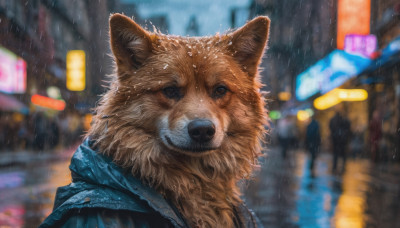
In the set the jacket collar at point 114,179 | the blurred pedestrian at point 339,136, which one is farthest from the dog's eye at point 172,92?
the blurred pedestrian at point 339,136

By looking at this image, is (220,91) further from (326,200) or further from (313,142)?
(313,142)

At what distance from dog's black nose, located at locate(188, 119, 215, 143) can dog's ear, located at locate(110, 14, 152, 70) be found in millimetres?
585

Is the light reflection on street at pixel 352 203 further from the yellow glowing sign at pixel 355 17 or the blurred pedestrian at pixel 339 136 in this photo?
the yellow glowing sign at pixel 355 17

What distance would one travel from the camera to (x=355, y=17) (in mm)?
18234

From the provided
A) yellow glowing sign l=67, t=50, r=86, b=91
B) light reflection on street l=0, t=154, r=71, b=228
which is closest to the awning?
yellow glowing sign l=67, t=50, r=86, b=91

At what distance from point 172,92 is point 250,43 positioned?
71 centimetres

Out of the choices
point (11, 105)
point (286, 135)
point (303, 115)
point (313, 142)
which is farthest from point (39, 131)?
point (303, 115)

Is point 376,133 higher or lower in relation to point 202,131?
lower

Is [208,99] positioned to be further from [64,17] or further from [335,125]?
[64,17]

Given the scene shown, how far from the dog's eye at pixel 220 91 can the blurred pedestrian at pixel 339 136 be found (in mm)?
11491

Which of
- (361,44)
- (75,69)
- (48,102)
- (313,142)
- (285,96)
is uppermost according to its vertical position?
(361,44)

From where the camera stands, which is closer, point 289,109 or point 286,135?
point 286,135

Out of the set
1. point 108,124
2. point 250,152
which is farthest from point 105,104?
point 250,152

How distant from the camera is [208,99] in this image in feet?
8.89
